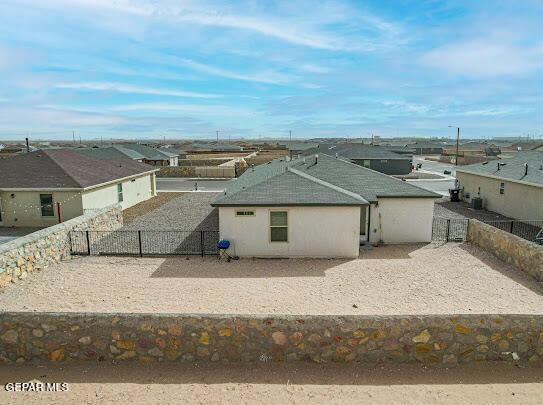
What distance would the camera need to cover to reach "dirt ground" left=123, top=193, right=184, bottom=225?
24794 millimetres

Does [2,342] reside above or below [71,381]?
above

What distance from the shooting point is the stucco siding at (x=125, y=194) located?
76.9 feet

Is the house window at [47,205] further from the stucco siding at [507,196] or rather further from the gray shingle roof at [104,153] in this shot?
the stucco siding at [507,196]

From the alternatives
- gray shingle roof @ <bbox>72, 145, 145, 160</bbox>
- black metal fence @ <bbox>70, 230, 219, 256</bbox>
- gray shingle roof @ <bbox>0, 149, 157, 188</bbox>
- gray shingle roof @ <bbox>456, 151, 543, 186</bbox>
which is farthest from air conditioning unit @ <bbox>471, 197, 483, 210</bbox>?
gray shingle roof @ <bbox>72, 145, 145, 160</bbox>

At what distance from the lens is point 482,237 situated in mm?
16734

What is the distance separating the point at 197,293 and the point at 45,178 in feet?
52.7

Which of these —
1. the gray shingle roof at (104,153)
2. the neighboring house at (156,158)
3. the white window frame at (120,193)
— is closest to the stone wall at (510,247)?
the white window frame at (120,193)

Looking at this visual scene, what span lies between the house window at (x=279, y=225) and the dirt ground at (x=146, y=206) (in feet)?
37.0

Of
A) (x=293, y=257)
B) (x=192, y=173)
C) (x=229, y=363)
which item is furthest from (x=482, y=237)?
(x=192, y=173)

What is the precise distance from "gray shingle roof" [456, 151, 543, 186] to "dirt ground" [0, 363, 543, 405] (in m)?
18.2

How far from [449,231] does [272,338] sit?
48.7ft

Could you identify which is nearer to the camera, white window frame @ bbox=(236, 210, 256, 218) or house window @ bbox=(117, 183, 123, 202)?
white window frame @ bbox=(236, 210, 256, 218)

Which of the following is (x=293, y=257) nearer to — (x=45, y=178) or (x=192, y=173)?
(x=45, y=178)

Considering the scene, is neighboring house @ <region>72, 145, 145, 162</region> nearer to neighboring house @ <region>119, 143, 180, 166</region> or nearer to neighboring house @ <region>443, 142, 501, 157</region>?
neighboring house @ <region>119, 143, 180, 166</region>
